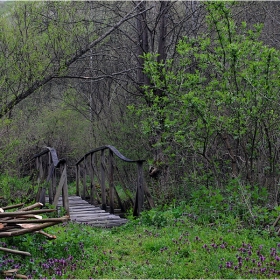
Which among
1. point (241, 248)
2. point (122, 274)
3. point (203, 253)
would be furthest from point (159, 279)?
point (241, 248)

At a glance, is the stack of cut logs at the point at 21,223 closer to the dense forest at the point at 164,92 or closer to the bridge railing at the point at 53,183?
the bridge railing at the point at 53,183

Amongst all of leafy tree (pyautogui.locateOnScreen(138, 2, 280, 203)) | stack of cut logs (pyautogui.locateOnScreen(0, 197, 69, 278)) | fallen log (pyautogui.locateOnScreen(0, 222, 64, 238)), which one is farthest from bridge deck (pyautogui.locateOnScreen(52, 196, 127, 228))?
fallen log (pyautogui.locateOnScreen(0, 222, 64, 238))

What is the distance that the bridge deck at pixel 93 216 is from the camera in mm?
7431

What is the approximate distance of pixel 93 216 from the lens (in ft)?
26.3

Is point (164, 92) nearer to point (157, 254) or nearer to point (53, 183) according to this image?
point (53, 183)

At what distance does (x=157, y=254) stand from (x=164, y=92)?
421 cm

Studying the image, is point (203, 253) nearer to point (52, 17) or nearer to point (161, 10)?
point (161, 10)

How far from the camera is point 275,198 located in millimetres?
6547

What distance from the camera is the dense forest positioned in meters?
6.82

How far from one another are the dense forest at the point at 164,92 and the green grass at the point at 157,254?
3.68 ft

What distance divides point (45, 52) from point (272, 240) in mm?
7816

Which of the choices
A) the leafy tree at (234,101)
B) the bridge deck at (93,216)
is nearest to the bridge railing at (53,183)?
the bridge deck at (93,216)

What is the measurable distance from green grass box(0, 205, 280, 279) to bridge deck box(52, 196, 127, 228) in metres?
1.48

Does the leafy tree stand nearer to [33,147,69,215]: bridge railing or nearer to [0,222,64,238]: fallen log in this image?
[33,147,69,215]: bridge railing
